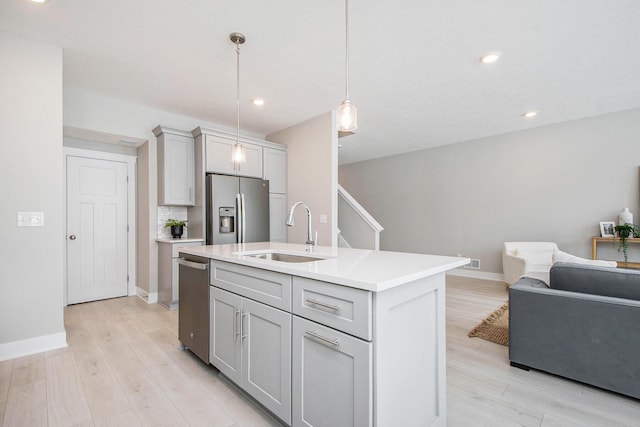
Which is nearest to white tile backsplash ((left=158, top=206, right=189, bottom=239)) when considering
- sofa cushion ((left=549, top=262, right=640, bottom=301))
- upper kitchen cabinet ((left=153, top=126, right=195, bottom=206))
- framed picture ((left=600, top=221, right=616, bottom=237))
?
upper kitchen cabinet ((left=153, top=126, right=195, bottom=206))

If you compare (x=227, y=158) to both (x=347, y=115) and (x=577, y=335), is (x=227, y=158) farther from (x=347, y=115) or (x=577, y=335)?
(x=577, y=335)

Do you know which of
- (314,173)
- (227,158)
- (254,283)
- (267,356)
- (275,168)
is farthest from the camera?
(275,168)

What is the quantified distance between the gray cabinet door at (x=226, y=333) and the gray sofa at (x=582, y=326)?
191cm

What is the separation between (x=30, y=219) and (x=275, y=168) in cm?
285

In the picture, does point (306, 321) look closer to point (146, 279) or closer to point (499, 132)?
point (146, 279)

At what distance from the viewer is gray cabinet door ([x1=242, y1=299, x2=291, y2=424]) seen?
1439 millimetres

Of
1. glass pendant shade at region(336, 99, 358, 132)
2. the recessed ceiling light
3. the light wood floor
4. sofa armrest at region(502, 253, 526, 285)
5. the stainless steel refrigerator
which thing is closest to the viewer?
the light wood floor

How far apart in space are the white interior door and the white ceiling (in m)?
1.13

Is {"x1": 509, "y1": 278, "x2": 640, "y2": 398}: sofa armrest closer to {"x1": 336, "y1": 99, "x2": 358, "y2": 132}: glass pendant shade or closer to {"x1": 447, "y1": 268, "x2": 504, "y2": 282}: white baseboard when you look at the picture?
{"x1": 336, "y1": 99, "x2": 358, "y2": 132}: glass pendant shade

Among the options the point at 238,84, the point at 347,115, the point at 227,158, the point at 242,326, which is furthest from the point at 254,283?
the point at 227,158

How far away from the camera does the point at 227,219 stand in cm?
392

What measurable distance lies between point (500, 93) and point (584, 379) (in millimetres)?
2997

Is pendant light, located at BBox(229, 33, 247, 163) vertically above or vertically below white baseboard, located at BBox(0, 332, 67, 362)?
above

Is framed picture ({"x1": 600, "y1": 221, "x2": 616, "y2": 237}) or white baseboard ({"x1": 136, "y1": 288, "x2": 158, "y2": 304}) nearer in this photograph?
white baseboard ({"x1": 136, "y1": 288, "x2": 158, "y2": 304})
